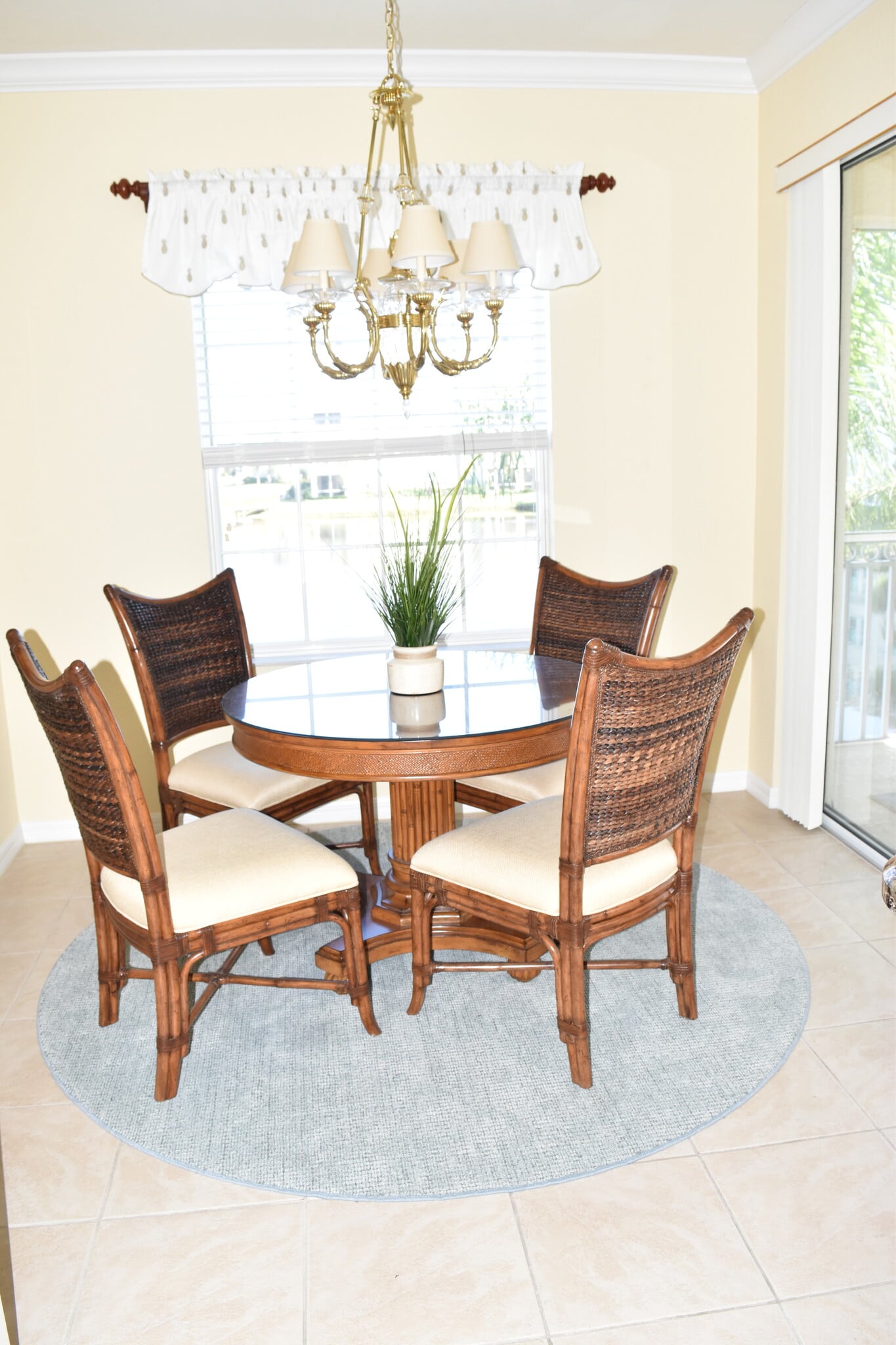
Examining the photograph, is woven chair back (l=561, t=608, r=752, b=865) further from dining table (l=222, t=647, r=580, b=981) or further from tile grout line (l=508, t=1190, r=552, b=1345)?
tile grout line (l=508, t=1190, r=552, b=1345)

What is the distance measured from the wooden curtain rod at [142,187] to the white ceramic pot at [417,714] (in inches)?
85.5

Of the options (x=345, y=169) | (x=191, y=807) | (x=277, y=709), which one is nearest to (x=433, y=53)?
(x=345, y=169)

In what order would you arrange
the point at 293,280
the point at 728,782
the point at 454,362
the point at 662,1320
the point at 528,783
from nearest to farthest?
the point at 662,1320
the point at 293,280
the point at 454,362
the point at 528,783
the point at 728,782

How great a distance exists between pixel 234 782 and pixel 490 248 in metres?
1.65

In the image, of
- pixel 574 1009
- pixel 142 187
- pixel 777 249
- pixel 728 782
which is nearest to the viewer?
pixel 574 1009

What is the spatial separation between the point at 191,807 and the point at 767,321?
2795 millimetres

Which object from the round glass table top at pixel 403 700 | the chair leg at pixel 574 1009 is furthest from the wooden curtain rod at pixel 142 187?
the chair leg at pixel 574 1009

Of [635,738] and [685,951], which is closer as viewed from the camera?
[635,738]

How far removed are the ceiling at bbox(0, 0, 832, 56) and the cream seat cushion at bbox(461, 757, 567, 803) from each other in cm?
244

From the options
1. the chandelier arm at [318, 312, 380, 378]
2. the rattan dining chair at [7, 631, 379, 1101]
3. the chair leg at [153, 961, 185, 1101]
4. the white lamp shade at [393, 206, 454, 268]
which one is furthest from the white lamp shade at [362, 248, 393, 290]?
the chair leg at [153, 961, 185, 1101]

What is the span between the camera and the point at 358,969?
2.54m

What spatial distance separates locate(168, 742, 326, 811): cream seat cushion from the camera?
9.89 feet

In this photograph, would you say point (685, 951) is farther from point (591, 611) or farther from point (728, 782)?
point (728, 782)

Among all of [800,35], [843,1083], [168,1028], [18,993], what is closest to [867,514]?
[800,35]
